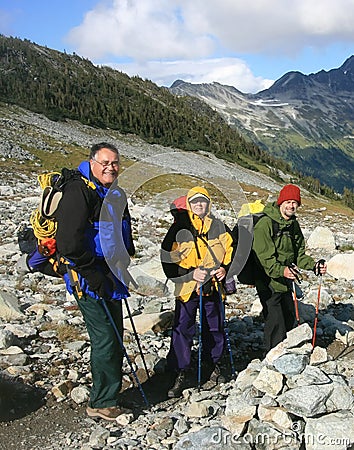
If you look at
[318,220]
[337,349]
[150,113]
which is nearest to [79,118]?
[150,113]

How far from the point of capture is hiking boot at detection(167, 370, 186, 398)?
21.1 feet

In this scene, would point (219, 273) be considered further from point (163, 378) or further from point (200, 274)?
point (163, 378)

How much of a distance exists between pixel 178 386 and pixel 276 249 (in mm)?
2328

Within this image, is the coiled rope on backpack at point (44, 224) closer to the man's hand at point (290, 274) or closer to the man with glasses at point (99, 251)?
the man with glasses at point (99, 251)

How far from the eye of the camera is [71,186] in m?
5.08

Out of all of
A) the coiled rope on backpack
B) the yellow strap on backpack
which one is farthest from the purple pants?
the coiled rope on backpack

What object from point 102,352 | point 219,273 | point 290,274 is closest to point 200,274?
point 219,273

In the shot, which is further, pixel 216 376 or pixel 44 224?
pixel 216 376

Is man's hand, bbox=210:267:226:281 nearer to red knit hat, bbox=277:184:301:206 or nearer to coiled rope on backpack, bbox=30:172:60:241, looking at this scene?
red knit hat, bbox=277:184:301:206

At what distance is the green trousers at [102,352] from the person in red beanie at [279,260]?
229cm

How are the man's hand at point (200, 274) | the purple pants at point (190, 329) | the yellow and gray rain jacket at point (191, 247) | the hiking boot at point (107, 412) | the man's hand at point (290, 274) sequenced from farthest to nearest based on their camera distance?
the man's hand at point (290, 274) → the purple pants at point (190, 329) → the yellow and gray rain jacket at point (191, 247) → the man's hand at point (200, 274) → the hiking boot at point (107, 412)

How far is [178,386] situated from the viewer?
6508 millimetres

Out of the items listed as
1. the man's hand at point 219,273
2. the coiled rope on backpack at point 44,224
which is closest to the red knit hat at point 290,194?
the man's hand at point 219,273

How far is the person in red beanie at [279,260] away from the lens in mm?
6738
